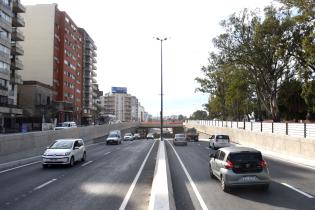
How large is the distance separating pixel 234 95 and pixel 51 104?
42140mm

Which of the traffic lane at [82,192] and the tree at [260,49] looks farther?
the tree at [260,49]

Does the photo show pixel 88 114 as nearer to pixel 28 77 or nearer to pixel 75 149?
pixel 28 77

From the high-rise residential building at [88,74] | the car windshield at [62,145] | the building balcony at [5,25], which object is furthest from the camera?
the high-rise residential building at [88,74]

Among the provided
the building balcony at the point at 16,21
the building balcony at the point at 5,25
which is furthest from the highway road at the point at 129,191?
the building balcony at the point at 16,21

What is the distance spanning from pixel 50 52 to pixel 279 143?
73976 mm

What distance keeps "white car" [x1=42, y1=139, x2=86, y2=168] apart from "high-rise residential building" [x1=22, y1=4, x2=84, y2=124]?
Result: 68.7 meters

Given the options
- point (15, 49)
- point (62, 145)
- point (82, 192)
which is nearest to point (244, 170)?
point (82, 192)

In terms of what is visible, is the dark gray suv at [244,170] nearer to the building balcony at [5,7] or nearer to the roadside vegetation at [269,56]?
the roadside vegetation at [269,56]

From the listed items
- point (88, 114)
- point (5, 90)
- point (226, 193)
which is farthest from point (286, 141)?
point (88, 114)

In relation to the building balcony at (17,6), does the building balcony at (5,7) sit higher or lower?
lower

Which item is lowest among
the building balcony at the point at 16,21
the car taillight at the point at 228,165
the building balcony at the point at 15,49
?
the car taillight at the point at 228,165

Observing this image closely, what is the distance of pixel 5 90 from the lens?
222 feet

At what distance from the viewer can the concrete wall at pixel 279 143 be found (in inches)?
1048

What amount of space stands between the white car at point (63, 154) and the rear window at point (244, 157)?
11.0 m
